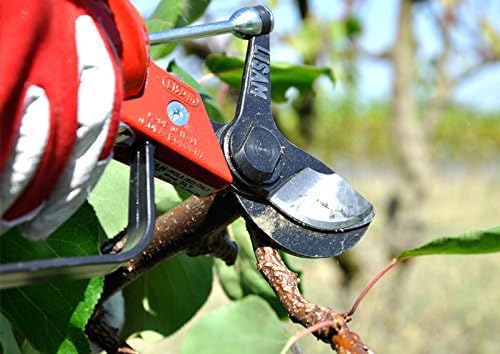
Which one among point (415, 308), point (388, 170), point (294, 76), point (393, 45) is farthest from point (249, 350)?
point (388, 170)

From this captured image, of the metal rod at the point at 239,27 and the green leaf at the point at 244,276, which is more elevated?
the metal rod at the point at 239,27

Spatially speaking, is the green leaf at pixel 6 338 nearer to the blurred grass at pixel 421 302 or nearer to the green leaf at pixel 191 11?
the green leaf at pixel 191 11

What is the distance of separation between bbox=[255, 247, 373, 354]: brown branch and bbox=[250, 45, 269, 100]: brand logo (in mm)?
81

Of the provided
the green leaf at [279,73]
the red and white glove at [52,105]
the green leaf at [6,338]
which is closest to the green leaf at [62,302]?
the green leaf at [6,338]

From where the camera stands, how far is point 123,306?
1.90 ft

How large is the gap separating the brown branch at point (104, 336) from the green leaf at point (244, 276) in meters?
0.15

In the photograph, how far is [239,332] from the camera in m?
0.42

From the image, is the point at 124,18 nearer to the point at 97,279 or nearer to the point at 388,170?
the point at 97,279

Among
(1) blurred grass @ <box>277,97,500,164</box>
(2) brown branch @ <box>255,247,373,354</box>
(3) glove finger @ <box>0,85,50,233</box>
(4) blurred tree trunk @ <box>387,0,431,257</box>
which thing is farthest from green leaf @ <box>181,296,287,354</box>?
(1) blurred grass @ <box>277,97,500,164</box>

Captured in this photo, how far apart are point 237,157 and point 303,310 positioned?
0.25 ft

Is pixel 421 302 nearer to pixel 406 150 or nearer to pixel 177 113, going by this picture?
pixel 406 150

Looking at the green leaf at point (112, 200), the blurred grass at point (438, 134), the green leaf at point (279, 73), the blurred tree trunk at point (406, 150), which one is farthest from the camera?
the blurred grass at point (438, 134)

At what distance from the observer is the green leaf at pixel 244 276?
623 mm

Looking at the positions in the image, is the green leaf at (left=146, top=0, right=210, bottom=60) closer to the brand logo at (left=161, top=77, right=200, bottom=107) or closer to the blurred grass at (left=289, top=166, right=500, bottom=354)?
the brand logo at (left=161, top=77, right=200, bottom=107)
